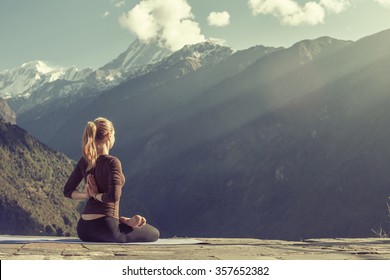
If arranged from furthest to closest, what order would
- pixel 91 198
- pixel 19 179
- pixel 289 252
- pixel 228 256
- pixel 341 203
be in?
pixel 19 179 < pixel 341 203 < pixel 91 198 < pixel 289 252 < pixel 228 256

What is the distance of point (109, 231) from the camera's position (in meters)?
10.1

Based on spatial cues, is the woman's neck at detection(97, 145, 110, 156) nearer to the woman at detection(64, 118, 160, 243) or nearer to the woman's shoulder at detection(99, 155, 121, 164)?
the woman at detection(64, 118, 160, 243)

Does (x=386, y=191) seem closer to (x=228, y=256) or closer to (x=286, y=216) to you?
(x=286, y=216)

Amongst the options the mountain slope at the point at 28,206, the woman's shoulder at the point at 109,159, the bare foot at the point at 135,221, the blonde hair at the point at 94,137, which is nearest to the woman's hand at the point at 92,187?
the blonde hair at the point at 94,137

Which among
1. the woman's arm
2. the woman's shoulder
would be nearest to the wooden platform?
the woman's arm

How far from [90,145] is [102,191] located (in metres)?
0.87

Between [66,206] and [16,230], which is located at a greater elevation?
[66,206]

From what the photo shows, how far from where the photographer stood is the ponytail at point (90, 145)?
31.8 ft

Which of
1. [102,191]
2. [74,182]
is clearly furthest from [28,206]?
[102,191]

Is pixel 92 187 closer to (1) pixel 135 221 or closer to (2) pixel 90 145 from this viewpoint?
(2) pixel 90 145

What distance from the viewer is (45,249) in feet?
28.3

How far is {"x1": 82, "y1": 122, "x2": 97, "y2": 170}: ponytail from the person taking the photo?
970cm

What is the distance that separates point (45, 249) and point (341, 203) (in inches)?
7065

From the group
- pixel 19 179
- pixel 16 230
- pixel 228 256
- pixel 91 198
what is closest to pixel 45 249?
pixel 91 198
